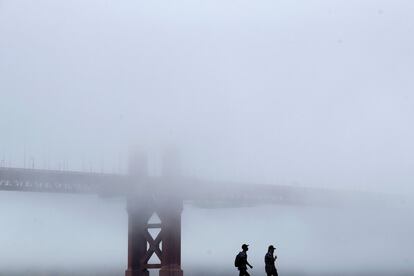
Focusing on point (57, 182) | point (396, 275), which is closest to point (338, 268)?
point (396, 275)

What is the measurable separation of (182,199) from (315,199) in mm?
27306

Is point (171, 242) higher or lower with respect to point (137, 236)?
lower

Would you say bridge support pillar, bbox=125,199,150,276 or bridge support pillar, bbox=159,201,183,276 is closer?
bridge support pillar, bbox=159,201,183,276

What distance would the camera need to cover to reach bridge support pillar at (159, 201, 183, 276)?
55.8 meters

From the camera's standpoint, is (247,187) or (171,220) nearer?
(171,220)

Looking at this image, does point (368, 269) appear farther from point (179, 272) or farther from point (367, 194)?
point (179, 272)

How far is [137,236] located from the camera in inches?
2293

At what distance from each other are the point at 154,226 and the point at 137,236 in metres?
1.10

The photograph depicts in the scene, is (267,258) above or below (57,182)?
below

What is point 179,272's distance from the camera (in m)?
56.0

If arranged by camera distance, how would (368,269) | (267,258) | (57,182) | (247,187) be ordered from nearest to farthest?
1. (267,258)
2. (57,182)
3. (247,187)
4. (368,269)

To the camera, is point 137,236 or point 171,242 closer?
point 171,242

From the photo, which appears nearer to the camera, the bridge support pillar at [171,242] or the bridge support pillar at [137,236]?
the bridge support pillar at [171,242]

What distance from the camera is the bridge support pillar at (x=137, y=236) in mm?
57938
